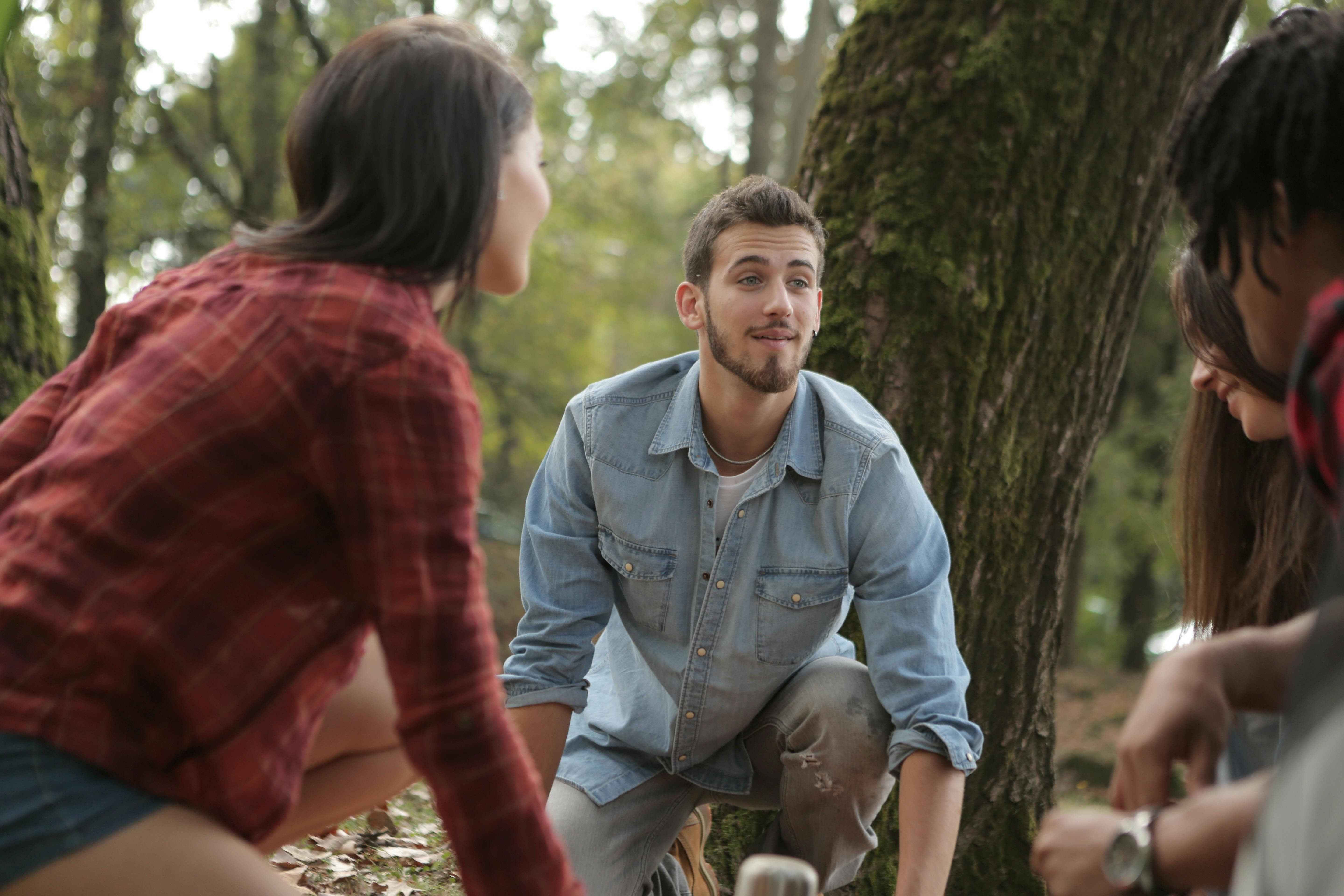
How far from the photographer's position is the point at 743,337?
9.73ft

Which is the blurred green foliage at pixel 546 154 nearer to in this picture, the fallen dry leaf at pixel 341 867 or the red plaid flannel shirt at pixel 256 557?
the fallen dry leaf at pixel 341 867

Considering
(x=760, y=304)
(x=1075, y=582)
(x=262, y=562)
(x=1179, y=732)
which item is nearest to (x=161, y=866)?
(x=262, y=562)

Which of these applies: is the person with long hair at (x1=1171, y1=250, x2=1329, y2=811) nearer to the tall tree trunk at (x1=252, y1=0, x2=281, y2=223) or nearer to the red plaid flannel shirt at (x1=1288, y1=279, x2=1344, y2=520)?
the red plaid flannel shirt at (x1=1288, y1=279, x2=1344, y2=520)

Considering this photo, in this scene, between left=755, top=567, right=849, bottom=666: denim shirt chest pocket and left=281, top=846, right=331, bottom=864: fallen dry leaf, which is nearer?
left=755, top=567, right=849, bottom=666: denim shirt chest pocket

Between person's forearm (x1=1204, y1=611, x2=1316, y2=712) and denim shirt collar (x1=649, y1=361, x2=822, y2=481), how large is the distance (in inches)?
50.8

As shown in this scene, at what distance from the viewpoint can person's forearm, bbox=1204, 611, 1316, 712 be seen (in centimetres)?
170

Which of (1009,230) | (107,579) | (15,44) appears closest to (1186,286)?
(1009,230)

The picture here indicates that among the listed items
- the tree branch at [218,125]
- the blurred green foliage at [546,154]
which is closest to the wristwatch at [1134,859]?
the blurred green foliage at [546,154]

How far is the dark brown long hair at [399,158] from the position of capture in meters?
1.62

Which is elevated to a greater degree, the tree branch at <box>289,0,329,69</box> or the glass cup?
the tree branch at <box>289,0,329,69</box>

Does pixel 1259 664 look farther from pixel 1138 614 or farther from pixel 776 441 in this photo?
pixel 1138 614

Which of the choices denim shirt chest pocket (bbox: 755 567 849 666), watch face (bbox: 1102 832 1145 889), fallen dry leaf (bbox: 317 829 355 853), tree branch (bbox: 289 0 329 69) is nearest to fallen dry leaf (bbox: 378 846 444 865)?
fallen dry leaf (bbox: 317 829 355 853)

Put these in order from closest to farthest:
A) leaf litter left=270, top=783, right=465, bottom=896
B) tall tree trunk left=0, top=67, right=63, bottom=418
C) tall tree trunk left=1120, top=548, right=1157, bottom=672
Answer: leaf litter left=270, top=783, right=465, bottom=896 < tall tree trunk left=0, top=67, right=63, bottom=418 < tall tree trunk left=1120, top=548, right=1157, bottom=672

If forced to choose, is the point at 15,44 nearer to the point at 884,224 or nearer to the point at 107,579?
the point at 884,224
